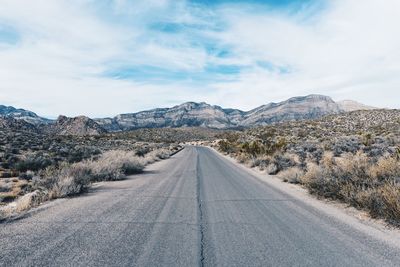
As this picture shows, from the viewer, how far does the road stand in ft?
19.4

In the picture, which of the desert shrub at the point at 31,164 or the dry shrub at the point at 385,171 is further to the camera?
the desert shrub at the point at 31,164

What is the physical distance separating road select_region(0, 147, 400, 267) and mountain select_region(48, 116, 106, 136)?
142 metres

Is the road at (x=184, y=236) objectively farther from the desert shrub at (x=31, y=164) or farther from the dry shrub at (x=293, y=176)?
the desert shrub at (x=31, y=164)

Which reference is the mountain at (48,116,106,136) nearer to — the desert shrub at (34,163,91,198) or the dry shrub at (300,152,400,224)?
the desert shrub at (34,163,91,198)

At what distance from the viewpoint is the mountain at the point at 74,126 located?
5827 inches

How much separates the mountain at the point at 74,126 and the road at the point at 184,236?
141819 millimetres

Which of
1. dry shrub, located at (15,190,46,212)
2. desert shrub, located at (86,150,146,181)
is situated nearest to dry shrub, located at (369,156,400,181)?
dry shrub, located at (15,190,46,212)

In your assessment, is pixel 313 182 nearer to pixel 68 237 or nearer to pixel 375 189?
pixel 375 189

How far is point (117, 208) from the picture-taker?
10.2 metres

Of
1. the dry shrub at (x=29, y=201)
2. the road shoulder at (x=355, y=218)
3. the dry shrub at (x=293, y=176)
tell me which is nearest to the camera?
the road shoulder at (x=355, y=218)

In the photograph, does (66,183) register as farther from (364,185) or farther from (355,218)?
(364,185)

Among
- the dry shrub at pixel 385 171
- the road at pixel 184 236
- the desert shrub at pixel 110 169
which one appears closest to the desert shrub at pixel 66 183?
the road at pixel 184 236

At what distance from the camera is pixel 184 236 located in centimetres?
734

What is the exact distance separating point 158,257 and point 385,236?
4727mm
